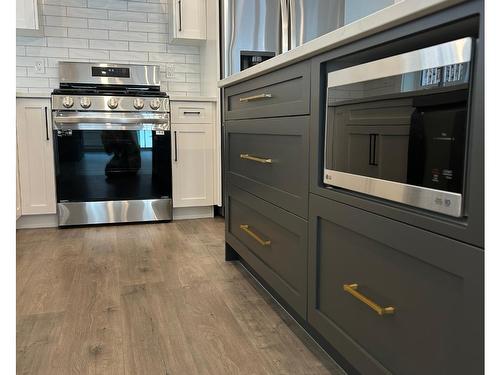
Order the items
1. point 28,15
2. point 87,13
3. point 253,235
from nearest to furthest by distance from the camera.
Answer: point 253,235 → point 28,15 → point 87,13

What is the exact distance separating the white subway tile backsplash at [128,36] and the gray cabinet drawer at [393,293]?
3.13 meters

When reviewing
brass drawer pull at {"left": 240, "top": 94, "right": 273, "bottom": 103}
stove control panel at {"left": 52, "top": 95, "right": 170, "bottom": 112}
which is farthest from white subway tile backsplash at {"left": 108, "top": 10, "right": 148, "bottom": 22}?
brass drawer pull at {"left": 240, "top": 94, "right": 273, "bottom": 103}

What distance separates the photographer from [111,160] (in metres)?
3.25

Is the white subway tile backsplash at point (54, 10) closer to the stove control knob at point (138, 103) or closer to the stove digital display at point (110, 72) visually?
the stove digital display at point (110, 72)

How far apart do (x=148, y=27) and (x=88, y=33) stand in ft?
1.72

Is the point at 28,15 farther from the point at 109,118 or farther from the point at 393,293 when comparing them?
the point at 393,293

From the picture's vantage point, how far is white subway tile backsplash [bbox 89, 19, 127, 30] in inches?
148

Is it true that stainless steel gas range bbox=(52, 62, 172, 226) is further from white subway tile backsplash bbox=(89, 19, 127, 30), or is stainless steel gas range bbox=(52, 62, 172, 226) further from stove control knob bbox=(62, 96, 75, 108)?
white subway tile backsplash bbox=(89, 19, 127, 30)

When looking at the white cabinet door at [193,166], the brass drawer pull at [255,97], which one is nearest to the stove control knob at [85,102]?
the white cabinet door at [193,166]

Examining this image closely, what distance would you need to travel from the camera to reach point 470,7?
2.36 ft

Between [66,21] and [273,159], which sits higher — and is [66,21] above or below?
above

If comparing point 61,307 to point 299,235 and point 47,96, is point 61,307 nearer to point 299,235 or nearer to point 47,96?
point 299,235

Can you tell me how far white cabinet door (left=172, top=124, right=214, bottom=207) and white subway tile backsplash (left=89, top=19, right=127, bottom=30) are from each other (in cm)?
118

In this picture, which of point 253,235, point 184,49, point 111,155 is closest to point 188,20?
point 184,49
